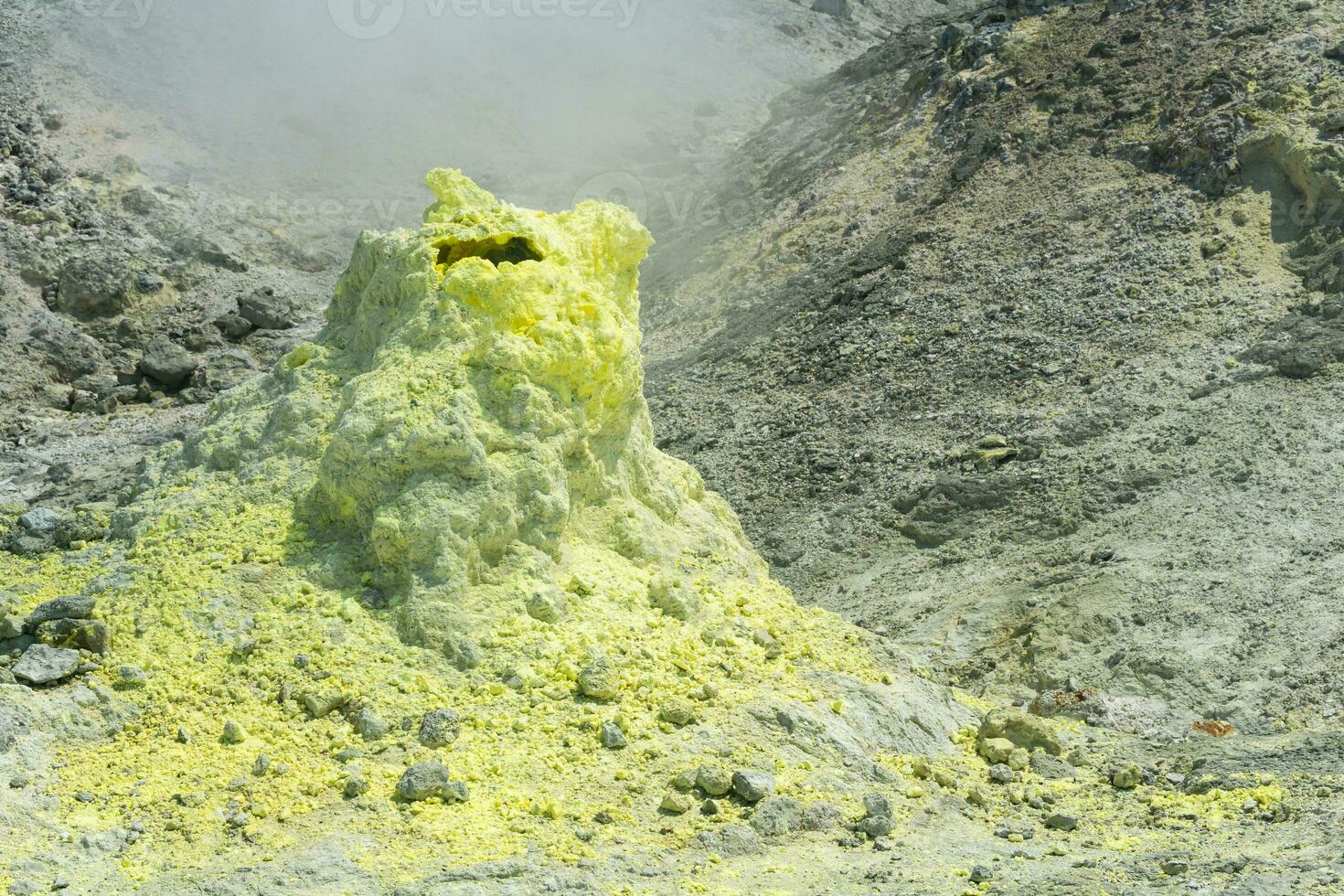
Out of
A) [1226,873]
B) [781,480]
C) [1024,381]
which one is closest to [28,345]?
[781,480]

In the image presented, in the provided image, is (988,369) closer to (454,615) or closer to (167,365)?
(167,365)

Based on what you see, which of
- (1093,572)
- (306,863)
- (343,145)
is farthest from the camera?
(343,145)

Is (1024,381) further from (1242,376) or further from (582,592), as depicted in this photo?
(582,592)

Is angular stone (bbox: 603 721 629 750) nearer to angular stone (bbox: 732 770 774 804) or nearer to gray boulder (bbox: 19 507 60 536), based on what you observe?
angular stone (bbox: 732 770 774 804)

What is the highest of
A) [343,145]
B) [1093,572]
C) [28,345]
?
[1093,572]

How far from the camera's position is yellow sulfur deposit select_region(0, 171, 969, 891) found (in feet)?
18.6

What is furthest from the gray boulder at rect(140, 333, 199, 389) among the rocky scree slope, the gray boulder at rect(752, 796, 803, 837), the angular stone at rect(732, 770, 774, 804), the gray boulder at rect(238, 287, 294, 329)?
the gray boulder at rect(752, 796, 803, 837)

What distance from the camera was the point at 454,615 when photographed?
6.62 metres

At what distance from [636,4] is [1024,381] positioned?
24.2m

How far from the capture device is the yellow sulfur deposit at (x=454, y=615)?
566 cm

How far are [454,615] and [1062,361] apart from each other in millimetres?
9566

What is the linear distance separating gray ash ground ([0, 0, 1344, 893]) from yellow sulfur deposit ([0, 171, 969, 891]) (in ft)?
0.97

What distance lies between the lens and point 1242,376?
13.0m

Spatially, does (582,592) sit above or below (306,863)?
above
